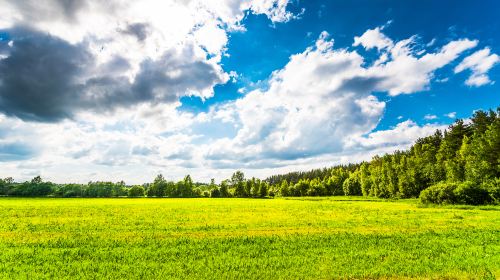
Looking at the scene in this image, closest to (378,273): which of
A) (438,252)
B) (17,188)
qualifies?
(438,252)

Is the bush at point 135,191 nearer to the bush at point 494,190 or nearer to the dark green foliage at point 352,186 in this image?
the dark green foliage at point 352,186

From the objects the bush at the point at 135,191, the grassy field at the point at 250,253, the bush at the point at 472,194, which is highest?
the bush at the point at 135,191

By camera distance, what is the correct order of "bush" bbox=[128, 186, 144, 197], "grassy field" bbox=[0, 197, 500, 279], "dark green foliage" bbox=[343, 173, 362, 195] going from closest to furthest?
"grassy field" bbox=[0, 197, 500, 279] < "dark green foliage" bbox=[343, 173, 362, 195] < "bush" bbox=[128, 186, 144, 197]

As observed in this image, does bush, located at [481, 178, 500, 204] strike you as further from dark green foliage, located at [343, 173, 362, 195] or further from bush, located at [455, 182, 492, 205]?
dark green foliage, located at [343, 173, 362, 195]

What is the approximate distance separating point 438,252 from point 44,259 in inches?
986

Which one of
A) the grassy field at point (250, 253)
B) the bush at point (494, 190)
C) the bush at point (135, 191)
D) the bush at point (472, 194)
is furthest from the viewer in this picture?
the bush at point (135, 191)

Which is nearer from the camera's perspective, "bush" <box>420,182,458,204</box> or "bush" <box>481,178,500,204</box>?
"bush" <box>481,178,500,204</box>

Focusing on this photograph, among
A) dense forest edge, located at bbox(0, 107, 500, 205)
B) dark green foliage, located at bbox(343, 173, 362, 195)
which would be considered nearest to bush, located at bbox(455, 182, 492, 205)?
dense forest edge, located at bbox(0, 107, 500, 205)

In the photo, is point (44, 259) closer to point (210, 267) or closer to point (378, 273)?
point (210, 267)

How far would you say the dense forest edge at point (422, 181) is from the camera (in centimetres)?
6981

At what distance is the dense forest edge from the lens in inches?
2749

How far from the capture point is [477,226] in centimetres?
3350

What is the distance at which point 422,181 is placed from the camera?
10738 cm

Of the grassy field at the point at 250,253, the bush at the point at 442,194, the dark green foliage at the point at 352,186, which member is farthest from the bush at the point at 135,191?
the grassy field at the point at 250,253
